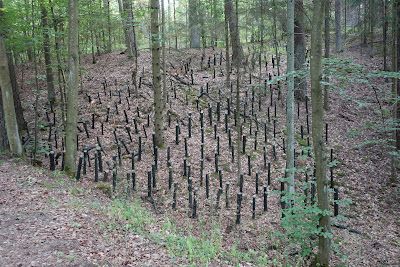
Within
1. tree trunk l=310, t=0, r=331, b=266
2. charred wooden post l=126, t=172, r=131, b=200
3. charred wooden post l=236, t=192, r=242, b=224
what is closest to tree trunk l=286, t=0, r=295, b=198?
charred wooden post l=236, t=192, r=242, b=224

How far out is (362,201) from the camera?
8492mm

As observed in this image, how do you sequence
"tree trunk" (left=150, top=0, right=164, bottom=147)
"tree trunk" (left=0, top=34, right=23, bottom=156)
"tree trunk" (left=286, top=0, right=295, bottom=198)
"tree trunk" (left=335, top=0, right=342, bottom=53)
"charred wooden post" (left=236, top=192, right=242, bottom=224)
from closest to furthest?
"charred wooden post" (left=236, top=192, right=242, bottom=224), "tree trunk" (left=286, top=0, right=295, bottom=198), "tree trunk" (left=0, top=34, right=23, bottom=156), "tree trunk" (left=150, top=0, right=164, bottom=147), "tree trunk" (left=335, top=0, right=342, bottom=53)

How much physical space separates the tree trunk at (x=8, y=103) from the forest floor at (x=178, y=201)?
2.01 feet

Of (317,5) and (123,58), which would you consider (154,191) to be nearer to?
(317,5)

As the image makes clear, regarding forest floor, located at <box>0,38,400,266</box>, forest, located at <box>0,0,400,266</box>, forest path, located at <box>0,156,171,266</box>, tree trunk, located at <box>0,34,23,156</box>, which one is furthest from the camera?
tree trunk, located at <box>0,34,23,156</box>

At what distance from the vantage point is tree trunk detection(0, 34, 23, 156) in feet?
24.4

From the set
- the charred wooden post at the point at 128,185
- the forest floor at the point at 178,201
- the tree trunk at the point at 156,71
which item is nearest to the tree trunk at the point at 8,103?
the forest floor at the point at 178,201

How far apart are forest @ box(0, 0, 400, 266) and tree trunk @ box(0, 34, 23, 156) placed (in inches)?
1.2

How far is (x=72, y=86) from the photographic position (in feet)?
23.2

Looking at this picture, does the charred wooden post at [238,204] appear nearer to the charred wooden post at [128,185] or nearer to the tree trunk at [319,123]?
the tree trunk at [319,123]

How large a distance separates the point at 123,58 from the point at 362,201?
14580mm

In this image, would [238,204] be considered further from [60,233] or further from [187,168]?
[60,233]

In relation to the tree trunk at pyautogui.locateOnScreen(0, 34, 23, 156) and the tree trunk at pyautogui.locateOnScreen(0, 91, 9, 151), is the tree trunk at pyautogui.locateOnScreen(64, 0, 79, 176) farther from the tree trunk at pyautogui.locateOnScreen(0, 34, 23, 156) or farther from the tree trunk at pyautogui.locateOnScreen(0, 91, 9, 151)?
the tree trunk at pyautogui.locateOnScreen(0, 91, 9, 151)

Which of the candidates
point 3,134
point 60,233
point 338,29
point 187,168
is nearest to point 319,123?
point 60,233
